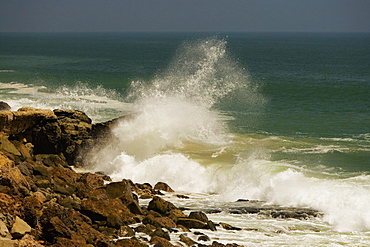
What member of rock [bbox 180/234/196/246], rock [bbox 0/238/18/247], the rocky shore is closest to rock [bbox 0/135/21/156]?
the rocky shore

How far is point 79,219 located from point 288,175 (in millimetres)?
9992

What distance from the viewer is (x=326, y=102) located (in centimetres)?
4381

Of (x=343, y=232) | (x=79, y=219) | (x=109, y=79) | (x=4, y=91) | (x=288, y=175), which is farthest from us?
(x=109, y=79)

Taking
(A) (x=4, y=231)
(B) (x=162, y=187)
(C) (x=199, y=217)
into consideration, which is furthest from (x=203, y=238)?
(B) (x=162, y=187)

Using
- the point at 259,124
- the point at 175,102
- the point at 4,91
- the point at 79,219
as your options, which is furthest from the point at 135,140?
the point at 4,91

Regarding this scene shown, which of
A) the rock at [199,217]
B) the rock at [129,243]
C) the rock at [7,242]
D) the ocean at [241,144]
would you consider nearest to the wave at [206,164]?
Answer: the ocean at [241,144]

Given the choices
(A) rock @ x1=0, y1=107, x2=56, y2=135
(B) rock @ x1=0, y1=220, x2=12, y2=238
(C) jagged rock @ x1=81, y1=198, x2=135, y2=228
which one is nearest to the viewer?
(B) rock @ x1=0, y1=220, x2=12, y2=238

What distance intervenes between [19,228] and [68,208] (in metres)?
→ 2.35

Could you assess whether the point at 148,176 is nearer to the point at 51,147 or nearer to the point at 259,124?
the point at 51,147

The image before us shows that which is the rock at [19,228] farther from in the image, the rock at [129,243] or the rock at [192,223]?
the rock at [192,223]

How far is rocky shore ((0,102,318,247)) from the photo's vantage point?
39.0 ft

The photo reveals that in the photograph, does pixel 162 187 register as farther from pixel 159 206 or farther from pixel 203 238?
pixel 203 238

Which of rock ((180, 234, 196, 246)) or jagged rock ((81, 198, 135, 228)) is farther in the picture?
jagged rock ((81, 198, 135, 228))

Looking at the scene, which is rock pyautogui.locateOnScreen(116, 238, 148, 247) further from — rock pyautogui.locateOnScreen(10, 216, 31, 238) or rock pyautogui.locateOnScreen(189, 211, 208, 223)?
rock pyautogui.locateOnScreen(189, 211, 208, 223)
